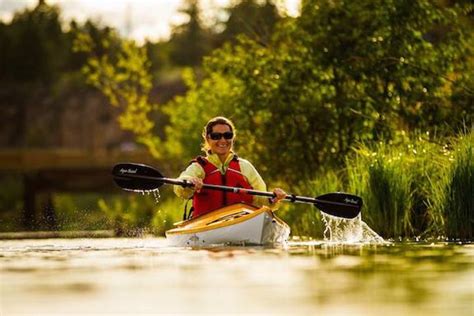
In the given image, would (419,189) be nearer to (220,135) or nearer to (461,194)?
(461,194)

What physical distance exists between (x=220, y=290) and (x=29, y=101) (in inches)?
2791

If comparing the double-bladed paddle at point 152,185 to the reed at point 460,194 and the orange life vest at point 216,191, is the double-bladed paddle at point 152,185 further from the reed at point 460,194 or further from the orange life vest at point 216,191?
the reed at point 460,194

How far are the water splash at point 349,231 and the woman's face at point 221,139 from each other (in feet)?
5.67

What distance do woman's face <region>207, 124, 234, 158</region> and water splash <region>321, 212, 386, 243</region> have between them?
5.67 ft

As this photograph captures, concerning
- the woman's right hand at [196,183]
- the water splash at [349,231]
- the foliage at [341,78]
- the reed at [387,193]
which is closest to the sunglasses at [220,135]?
the woman's right hand at [196,183]

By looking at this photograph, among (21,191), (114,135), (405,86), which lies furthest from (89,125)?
(405,86)

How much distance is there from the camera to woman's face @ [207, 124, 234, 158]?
43.9ft

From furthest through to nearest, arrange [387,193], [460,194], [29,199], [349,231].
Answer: [29,199], [349,231], [387,193], [460,194]

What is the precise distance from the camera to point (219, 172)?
1352cm

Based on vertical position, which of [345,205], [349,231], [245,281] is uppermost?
[345,205]

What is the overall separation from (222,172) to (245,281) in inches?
192

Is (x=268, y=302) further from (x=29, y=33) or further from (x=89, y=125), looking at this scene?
(x=89, y=125)

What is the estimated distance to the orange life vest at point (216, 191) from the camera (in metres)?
13.5

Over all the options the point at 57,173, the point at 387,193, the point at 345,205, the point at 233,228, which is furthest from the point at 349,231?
the point at 57,173
